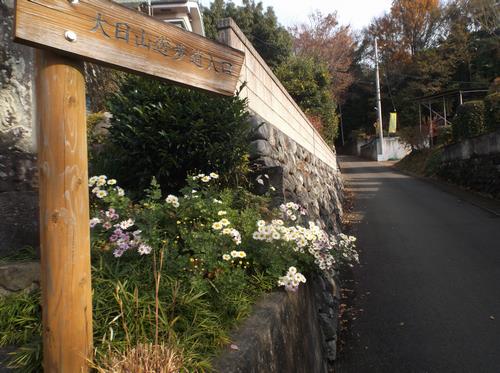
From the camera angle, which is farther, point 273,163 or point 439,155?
point 439,155

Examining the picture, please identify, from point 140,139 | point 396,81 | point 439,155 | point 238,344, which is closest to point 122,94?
point 140,139

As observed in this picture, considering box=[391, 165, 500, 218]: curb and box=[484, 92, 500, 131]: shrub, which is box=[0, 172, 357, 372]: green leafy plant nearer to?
box=[391, 165, 500, 218]: curb

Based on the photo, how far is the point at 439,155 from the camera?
20672 millimetres

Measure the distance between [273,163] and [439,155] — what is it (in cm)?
1799

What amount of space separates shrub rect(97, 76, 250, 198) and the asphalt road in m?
2.67

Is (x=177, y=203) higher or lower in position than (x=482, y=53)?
lower

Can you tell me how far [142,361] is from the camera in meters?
1.91

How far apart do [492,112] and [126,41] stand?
15494mm

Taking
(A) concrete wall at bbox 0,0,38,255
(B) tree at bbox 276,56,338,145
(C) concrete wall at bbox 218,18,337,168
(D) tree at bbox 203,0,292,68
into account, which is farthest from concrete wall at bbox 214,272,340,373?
(D) tree at bbox 203,0,292,68

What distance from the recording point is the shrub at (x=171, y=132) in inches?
162

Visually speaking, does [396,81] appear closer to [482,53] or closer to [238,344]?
[482,53]

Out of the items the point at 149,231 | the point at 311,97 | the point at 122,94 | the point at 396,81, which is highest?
the point at 396,81

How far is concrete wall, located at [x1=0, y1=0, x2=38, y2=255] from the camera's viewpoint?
121 inches

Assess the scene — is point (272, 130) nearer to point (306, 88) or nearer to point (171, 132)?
point (171, 132)
